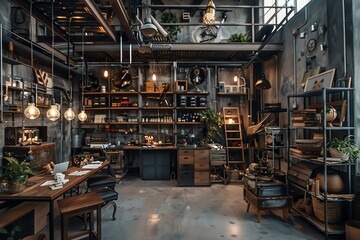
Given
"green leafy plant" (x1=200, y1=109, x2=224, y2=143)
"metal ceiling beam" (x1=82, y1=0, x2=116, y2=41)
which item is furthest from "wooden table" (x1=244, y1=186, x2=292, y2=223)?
"metal ceiling beam" (x1=82, y1=0, x2=116, y2=41)

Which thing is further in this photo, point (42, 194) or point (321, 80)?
point (321, 80)

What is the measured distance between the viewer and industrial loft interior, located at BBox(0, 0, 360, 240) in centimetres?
315

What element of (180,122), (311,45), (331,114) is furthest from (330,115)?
(180,122)

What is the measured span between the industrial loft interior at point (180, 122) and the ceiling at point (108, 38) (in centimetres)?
3

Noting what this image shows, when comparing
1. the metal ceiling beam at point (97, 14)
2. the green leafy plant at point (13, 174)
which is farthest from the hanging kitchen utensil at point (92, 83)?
the green leafy plant at point (13, 174)

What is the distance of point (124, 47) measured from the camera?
520 cm

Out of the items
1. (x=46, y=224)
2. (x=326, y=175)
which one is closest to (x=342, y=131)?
(x=326, y=175)

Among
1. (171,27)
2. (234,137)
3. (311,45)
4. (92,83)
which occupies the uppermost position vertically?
(171,27)

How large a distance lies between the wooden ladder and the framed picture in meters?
2.83

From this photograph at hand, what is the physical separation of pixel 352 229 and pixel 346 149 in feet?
3.29

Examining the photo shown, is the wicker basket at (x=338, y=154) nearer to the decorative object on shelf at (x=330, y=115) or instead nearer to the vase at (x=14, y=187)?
the decorative object on shelf at (x=330, y=115)

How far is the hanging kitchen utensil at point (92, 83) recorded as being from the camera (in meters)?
6.74

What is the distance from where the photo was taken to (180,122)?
6.56 metres

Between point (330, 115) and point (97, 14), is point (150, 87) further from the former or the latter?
point (330, 115)
